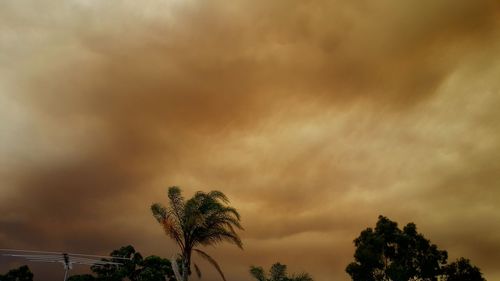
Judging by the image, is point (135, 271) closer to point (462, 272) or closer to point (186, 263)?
point (186, 263)

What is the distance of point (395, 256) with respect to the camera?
50156 millimetres

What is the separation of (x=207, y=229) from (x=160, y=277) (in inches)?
1272

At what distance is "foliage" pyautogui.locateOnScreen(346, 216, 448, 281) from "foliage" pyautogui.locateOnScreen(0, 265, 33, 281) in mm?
53883

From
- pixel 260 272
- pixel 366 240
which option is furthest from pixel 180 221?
pixel 366 240

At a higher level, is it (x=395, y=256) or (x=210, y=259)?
(x=395, y=256)

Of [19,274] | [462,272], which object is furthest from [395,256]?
[19,274]

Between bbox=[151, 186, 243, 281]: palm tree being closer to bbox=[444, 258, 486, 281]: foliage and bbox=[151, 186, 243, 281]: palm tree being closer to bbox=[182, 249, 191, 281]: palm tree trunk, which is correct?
bbox=[182, 249, 191, 281]: palm tree trunk

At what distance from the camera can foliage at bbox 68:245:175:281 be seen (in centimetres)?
5191

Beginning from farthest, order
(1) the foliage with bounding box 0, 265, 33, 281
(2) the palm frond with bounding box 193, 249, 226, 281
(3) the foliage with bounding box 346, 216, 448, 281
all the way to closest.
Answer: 1. (1) the foliage with bounding box 0, 265, 33, 281
2. (3) the foliage with bounding box 346, 216, 448, 281
3. (2) the palm frond with bounding box 193, 249, 226, 281

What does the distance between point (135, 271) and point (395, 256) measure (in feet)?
118

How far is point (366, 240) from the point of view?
169ft

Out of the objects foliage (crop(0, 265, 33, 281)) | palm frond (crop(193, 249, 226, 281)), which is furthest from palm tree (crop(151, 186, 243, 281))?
foliage (crop(0, 265, 33, 281))

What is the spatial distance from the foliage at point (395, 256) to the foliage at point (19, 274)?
5388 cm

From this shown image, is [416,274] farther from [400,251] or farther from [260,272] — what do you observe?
[260,272]
